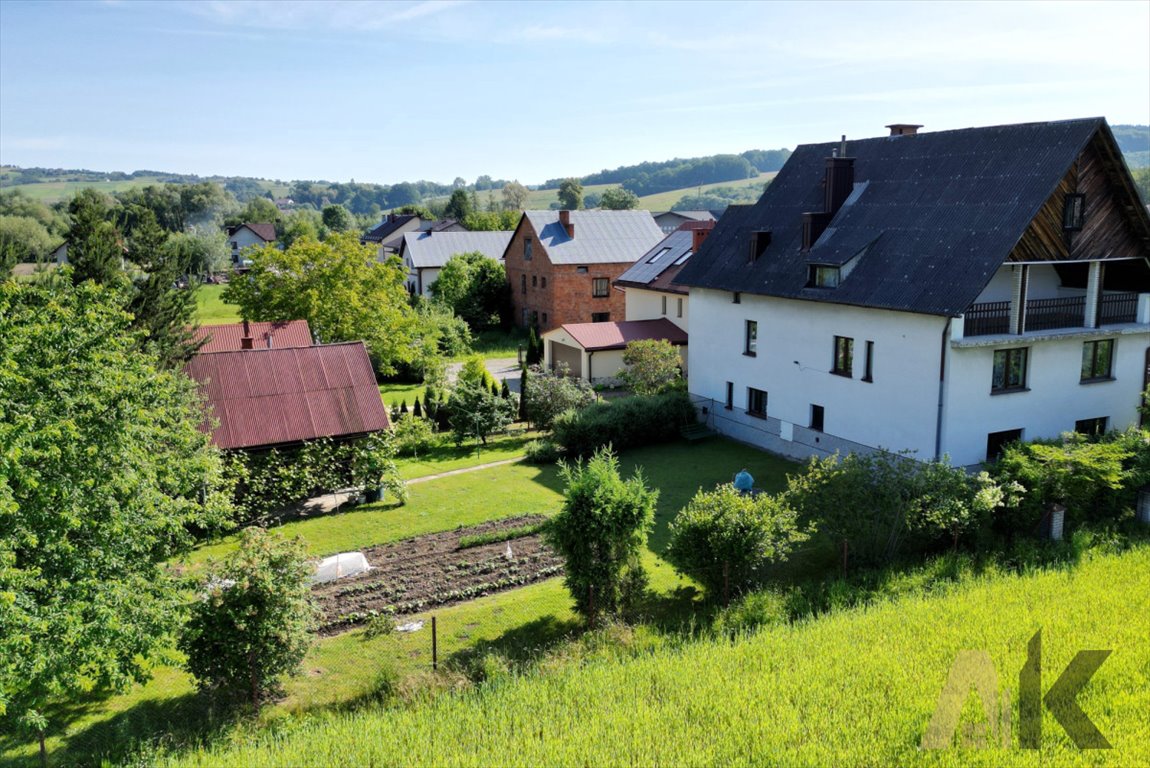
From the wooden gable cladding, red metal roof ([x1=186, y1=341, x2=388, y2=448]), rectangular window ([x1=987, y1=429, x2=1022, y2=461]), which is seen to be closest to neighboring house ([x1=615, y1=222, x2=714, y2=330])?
rectangular window ([x1=987, y1=429, x2=1022, y2=461])

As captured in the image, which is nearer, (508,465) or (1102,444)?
(1102,444)

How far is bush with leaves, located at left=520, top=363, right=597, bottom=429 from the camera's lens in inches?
1247

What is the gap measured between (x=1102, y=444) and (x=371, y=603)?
59.5ft

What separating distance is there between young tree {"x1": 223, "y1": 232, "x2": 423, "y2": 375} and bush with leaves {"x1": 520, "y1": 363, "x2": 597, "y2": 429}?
949 centimetres

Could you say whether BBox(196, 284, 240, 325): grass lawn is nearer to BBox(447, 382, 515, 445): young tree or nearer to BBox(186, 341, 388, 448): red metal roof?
BBox(447, 382, 515, 445): young tree

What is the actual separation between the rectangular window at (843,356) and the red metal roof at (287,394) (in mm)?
13932

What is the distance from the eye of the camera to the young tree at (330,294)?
38.4 metres

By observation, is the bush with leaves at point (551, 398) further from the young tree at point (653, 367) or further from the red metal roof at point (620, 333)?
the red metal roof at point (620, 333)

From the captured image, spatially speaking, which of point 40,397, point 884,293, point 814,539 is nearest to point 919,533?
point 814,539

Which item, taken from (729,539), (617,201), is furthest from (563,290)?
(617,201)

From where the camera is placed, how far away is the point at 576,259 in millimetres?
51031

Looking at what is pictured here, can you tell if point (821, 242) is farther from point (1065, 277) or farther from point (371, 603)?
point (371, 603)

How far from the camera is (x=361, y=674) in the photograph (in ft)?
48.9

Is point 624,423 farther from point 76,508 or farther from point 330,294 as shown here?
point 76,508
